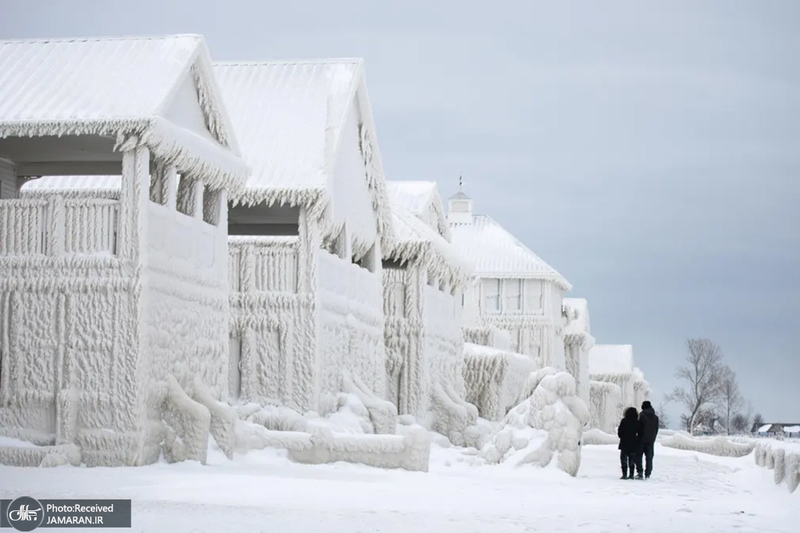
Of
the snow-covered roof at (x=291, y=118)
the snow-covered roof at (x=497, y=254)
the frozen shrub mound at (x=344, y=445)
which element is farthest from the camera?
the snow-covered roof at (x=497, y=254)

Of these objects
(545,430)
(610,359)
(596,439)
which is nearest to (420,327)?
(545,430)

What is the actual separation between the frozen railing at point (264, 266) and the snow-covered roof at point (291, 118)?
1150mm

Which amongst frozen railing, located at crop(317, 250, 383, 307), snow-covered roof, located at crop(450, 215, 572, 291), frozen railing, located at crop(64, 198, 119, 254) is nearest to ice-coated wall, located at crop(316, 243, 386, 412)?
frozen railing, located at crop(317, 250, 383, 307)

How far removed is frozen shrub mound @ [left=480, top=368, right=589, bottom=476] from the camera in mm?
25359

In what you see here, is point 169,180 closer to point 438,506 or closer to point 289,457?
point 289,457

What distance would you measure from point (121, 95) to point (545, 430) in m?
9.79

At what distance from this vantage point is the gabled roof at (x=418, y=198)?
41.1 meters

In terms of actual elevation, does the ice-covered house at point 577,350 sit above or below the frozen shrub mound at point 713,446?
above

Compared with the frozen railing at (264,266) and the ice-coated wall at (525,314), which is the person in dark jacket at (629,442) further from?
the ice-coated wall at (525,314)

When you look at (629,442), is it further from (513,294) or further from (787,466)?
(513,294)

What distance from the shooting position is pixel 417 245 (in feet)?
120

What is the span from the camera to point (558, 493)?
67.6 feet

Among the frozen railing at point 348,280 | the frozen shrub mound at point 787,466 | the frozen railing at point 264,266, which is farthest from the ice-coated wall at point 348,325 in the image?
the frozen shrub mound at point 787,466

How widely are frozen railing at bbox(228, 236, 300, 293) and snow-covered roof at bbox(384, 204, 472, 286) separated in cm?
714
